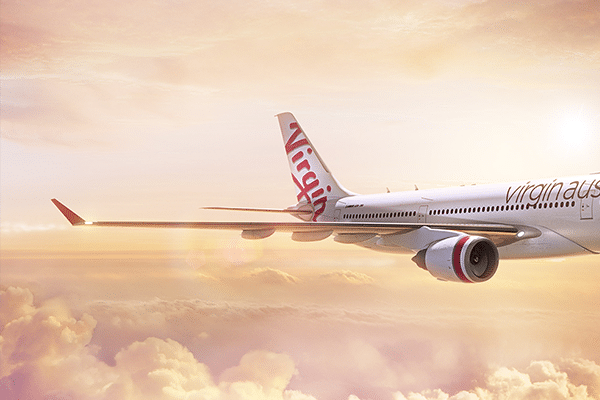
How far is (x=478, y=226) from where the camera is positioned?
21.4 meters

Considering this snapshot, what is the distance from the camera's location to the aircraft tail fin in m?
34.0

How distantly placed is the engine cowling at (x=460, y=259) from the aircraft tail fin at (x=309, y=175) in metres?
13.4

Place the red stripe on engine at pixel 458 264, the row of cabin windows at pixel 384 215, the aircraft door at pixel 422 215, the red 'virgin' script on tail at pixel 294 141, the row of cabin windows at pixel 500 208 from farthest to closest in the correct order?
1. the red 'virgin' script on tail at pixel 294 141
2. the row of cabin windows at pixel 384 215
3. the aircraft door at pixel 422 215
4. the row of cabin windows at pixel 500 208
5. the red stripe on engine at pixel 458 264

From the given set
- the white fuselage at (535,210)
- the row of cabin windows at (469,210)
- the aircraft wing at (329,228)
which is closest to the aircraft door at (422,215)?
the white fuselage at (535,210)

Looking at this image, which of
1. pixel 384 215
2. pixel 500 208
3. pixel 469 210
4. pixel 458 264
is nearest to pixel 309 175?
pixel 384 215

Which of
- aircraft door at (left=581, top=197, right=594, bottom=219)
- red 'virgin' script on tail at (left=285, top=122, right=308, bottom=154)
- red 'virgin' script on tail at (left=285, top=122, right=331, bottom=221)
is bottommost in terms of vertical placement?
aircraft door at (left=581, top=197, right=594, bottom=219)

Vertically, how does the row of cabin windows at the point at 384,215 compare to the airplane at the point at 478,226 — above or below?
above

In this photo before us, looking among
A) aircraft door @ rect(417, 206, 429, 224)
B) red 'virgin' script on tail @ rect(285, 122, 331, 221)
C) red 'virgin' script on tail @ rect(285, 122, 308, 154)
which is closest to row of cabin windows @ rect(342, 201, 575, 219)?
aircraft door @ rect(417, 206, 429, 224)

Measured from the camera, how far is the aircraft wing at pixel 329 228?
17.9 meters

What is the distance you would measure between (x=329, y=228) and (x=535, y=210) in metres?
7.55

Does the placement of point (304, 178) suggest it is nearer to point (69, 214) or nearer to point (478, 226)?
point (478, 226)

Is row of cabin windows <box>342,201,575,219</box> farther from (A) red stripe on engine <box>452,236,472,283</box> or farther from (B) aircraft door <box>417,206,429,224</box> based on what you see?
(A) red stripe on engine <box>452,236,472,283</box>

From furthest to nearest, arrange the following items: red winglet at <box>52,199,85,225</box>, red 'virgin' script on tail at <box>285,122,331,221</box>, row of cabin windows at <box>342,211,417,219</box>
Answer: red 'virgin' script on tail at <box>285,122,331,221</box> < row of cabin windows at <box>342,211,417,219</box> < red winglet at <box>52,199,85,225</box>

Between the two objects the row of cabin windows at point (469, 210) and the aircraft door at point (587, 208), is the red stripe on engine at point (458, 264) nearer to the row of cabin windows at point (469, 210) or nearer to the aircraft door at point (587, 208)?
the row of cabin windows at point (469, 210)
